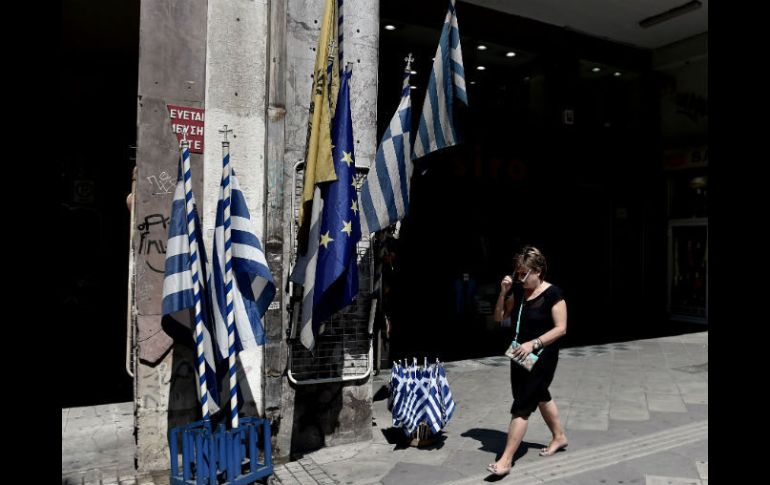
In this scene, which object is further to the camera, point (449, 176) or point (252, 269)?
point (449, 176)

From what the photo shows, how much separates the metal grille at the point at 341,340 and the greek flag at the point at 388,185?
0.28 m

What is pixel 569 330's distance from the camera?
47.2 ft

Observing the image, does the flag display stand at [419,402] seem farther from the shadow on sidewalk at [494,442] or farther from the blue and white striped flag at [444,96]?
the blue and white striped flag at [444,96]

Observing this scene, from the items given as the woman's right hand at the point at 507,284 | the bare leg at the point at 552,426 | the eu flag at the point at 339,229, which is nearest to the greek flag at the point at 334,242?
the eu flag at the point at 339,229

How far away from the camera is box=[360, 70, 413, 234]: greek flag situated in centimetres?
577

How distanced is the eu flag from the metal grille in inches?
22.3

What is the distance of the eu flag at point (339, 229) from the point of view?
5180 millimetres

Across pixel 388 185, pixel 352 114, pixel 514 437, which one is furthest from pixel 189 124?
pixel 514 437

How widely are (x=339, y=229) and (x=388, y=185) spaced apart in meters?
0.83

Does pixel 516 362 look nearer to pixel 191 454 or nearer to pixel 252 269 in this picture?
pixel 252 269

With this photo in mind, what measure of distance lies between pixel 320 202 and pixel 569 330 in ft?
35.2

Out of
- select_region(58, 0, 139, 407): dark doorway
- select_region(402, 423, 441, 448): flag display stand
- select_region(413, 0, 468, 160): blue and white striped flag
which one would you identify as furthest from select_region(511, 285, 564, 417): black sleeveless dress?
select_region(58, 0, 139, 407): dark doorway
